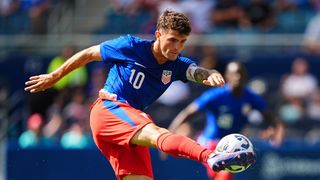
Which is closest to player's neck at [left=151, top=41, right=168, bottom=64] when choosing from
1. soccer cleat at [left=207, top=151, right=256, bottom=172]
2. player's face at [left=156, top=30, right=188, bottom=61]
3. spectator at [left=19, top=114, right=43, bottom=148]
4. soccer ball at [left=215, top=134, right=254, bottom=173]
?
player's face at [left=156, top=30, right=188, bottom=61]

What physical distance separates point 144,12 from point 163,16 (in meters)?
11.0

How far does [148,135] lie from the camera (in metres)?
7.62

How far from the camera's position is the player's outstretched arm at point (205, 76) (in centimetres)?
782

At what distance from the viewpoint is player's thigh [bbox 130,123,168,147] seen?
755cm

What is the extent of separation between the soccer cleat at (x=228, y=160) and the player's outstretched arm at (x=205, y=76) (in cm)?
87

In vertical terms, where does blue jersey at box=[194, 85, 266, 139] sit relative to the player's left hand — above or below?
below

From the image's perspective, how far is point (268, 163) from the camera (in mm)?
13617

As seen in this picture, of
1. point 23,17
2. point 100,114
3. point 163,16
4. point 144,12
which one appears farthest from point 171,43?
point 23,17

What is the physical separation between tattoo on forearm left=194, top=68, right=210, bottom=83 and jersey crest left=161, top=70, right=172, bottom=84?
0.25m

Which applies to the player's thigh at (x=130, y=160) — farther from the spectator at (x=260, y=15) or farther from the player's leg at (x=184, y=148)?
the spectator at (x=260, y=15)

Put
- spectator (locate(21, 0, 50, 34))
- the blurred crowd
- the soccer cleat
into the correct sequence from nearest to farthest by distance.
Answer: the soccer cleat → the blurred crowd → spectator (locate(21, 0, 50, 34))

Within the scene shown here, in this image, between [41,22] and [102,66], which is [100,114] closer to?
[102,66]

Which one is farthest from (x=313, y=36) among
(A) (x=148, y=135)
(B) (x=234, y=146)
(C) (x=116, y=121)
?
(B) (x=234, y=146)

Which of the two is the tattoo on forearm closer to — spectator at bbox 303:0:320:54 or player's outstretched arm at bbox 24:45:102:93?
player's outstretched arm at bbox 24:45:102:93
